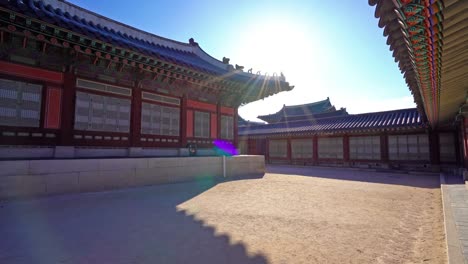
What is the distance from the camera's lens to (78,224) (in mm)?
4340

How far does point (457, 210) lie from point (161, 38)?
14.8 meters

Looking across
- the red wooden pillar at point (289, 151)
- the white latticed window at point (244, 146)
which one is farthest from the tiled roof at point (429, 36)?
the white latticed window at point (244, 146)

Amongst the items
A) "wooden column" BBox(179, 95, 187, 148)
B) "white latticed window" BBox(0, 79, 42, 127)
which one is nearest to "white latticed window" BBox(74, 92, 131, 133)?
"white latticed window" BBox(0, 79, 42, 127)

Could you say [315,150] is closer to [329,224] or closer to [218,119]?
[218,119]

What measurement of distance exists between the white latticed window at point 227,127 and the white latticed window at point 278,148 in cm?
1084

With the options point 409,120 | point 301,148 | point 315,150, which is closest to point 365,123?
point 409,120

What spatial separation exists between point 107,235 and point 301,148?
1989 cm

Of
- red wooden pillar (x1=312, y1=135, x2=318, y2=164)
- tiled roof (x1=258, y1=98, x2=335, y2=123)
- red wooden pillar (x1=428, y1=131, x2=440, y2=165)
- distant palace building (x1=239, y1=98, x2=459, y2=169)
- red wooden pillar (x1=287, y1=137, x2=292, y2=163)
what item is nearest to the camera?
red wooden pillar (x1=428, y1=131, x2=440, y2=165)

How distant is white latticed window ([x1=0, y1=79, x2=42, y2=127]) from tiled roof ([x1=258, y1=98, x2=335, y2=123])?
28.7m

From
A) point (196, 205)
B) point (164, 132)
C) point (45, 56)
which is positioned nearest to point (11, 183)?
point (45, 56)

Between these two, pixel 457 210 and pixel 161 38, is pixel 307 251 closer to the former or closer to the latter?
pixel 457 210

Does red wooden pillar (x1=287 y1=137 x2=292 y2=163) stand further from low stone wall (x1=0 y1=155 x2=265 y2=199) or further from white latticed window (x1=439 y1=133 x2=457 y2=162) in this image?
low stone wall (x1=0 y1=155 x2=265 y2=199)

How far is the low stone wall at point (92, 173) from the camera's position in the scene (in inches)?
243

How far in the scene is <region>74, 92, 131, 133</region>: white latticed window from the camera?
8461 millimetres
